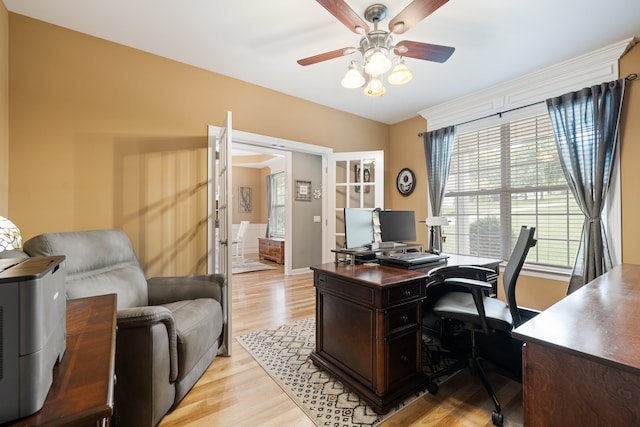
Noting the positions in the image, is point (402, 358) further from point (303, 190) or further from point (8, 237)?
point (303, 190)

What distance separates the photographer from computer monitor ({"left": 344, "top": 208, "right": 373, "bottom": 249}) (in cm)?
212

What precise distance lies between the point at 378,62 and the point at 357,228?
1190 mm

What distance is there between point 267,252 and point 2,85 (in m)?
5.08

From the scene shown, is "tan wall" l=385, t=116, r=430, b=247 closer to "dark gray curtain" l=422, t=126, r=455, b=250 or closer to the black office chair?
"dark gray curtain" l=422, t=126, r=455, b=250

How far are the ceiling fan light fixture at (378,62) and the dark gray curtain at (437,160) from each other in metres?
2.37

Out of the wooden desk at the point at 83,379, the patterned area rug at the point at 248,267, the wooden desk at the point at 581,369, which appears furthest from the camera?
the patterned area rug at the point at 248,267

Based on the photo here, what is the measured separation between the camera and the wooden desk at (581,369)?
30.6 inches

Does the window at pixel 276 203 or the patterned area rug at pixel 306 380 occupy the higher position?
the window at pixel 276 203

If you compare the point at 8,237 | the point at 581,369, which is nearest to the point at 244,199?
the point at 8,237

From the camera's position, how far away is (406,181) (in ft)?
14.9

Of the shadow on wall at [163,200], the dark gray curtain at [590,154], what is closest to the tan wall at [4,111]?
the shadow on wall at [163,200]

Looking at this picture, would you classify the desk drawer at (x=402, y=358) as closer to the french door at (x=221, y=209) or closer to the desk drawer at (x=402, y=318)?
the desk drawer at (x=402, y=318)

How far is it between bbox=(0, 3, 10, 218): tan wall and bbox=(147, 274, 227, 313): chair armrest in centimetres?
122

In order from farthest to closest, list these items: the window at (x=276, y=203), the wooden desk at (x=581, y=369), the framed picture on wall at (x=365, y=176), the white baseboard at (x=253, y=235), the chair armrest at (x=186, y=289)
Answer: the white baseboard at (x=253, y=235)
the window at (x=276, y=203)
the framed picture on wall at (x=365, y=176)
the chair armrest at (x=186, y=289)
the wooden desk at (x=581, y=369)
